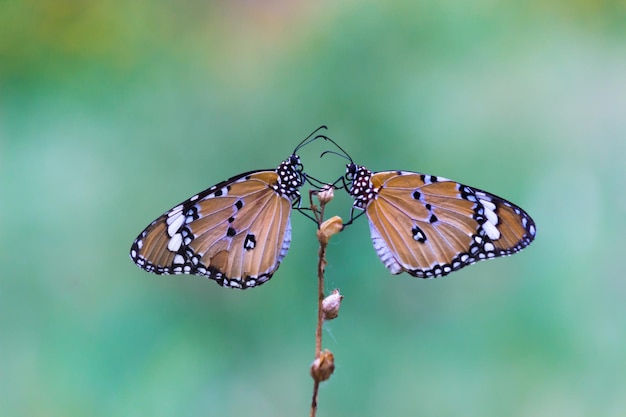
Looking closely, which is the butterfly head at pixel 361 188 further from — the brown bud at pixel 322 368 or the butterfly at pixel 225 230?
the brown bud at pixel 322 368

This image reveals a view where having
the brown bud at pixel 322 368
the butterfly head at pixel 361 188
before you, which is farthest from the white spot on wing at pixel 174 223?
the brown bud at pixel 322 368

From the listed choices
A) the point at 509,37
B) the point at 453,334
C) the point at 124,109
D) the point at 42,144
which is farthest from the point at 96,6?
the point at 453,334

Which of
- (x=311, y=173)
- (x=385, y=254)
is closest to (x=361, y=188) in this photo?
(x=385, y=254)

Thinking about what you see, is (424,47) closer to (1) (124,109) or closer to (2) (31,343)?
(1) (124,109)

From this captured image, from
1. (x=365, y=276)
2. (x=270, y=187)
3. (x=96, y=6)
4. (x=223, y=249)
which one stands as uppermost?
(x=96, y=6)

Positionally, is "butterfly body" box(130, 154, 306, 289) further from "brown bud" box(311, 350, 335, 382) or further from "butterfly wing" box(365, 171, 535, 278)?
"brown bud" box(311, 350, 335, 382)

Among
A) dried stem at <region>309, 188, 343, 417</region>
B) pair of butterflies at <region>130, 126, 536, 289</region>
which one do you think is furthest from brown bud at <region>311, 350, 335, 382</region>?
pair of butterflies at <region>130, 126, 536, 289</region>
